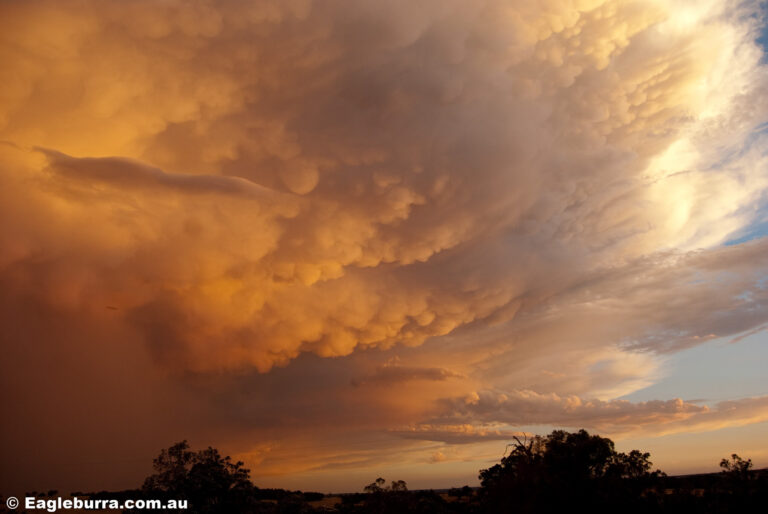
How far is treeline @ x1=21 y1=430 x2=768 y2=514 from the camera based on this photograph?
44562 mm

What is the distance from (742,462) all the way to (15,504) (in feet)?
210

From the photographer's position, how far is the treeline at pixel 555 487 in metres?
44.6

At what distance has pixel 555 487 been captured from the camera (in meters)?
45.3

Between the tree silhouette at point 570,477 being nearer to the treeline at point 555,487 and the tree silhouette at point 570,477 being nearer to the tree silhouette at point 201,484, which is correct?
the treeline at point 555,487

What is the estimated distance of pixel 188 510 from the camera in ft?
167

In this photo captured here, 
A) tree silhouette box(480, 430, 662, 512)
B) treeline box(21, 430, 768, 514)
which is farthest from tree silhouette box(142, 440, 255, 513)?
tree silhouette box(480, 430, 662, 512)

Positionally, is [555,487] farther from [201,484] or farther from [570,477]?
[201,484]

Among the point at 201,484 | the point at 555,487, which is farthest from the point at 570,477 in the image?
the point at 201,484

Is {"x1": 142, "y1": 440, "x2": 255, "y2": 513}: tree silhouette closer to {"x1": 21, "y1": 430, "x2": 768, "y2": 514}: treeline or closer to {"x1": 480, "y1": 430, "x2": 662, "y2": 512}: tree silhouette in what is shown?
{"x1": 21, "y1": 430, "x2": 768, "y2": 514}: treeline

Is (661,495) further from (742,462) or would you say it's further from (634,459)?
(742,462)

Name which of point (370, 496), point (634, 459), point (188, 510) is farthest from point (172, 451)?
point (634, 459)

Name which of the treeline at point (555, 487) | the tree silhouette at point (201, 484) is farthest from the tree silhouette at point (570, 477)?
the tree silhouette at point (201, 484)

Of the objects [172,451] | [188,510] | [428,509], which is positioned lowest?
[428,509]

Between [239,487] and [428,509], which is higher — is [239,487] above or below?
above
